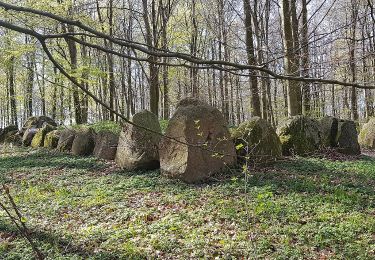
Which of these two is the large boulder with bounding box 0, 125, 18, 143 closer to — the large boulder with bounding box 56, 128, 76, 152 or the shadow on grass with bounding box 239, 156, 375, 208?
the large boulder with bounding box 56, 128, 76, 152

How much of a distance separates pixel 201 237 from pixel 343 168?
488 cm

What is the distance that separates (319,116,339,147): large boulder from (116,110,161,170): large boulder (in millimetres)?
5261

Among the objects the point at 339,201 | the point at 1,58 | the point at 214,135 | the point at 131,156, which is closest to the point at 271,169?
the point at 214,135

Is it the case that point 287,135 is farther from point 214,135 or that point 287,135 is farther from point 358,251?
point 358,251

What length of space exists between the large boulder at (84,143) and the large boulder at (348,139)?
7.98 meters

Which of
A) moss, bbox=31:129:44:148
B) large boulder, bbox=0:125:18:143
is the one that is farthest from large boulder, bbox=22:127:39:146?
large boulder, bbox=0:125:18:143

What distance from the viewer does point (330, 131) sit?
35.0 ft

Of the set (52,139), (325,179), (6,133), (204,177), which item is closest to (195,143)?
(204,177)

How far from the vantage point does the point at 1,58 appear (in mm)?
16281

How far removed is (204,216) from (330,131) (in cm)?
675

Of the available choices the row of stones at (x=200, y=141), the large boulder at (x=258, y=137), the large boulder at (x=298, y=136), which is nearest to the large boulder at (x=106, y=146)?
the row of stones at (x=200, y=141)

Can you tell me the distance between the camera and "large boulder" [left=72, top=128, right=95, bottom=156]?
11562 mm

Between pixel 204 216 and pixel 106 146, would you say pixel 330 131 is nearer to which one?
pixel 204 216

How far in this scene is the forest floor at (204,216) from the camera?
4414mm
